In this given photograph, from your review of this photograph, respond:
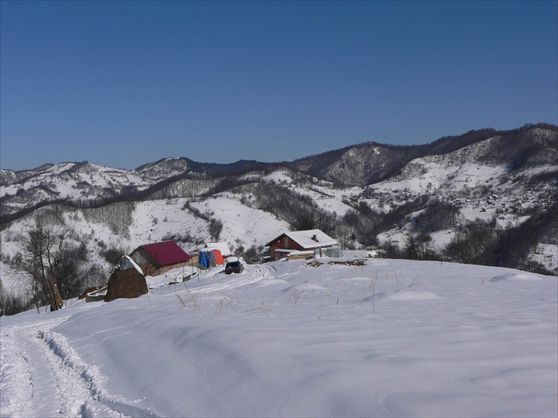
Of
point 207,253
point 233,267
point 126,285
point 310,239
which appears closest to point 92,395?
point 126,285

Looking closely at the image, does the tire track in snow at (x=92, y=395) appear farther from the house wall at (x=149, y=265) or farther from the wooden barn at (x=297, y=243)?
the wooden barn at (x=297, y=243)

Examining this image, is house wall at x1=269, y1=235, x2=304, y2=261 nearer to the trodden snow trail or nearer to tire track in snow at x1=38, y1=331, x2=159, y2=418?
the trodden snow trail

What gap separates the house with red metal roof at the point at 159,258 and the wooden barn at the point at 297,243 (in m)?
15.3

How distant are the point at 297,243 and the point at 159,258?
22.5 m

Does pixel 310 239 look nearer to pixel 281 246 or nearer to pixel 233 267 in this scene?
pixel 281 246

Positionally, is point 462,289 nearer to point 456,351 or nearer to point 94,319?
point 456,351

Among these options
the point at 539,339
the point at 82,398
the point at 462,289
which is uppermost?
the point at 82,398

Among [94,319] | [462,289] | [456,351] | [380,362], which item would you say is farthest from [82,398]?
[462,289]

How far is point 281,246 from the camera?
7250 cm

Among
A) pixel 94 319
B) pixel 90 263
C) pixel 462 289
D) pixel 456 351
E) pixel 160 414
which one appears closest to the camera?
pixel 160 414

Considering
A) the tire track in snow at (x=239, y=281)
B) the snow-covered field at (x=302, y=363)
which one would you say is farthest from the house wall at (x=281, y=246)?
the snow-covered field at (x=302, y=363)

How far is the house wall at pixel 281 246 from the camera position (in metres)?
70.3

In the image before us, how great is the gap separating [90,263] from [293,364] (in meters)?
131

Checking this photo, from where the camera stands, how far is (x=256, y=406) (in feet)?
11.6
